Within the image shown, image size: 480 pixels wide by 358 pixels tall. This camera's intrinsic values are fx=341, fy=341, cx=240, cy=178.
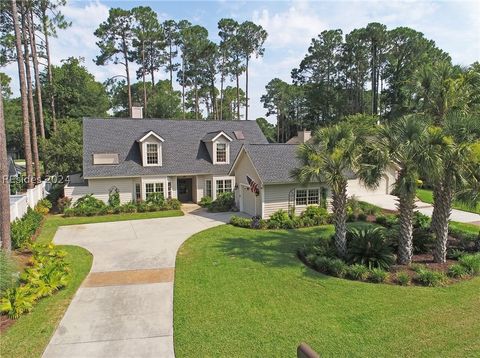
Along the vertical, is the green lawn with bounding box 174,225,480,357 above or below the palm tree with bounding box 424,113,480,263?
below

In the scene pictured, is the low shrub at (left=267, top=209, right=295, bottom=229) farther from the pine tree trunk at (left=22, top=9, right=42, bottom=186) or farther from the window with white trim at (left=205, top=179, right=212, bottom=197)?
the pine tree trunk at (left=22, top=9, right=42, bottom=186)

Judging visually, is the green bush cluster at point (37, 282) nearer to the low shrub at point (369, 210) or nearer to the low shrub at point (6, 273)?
the low shrub at point (6, 273)

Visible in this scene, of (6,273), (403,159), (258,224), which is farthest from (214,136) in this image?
(6,273)

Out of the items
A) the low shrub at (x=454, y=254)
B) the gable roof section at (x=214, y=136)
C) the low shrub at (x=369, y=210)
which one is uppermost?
the gable roof section at (x=214, y=136)

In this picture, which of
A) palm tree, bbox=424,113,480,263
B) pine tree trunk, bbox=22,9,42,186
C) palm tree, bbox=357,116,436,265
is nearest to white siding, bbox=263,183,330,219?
Answer: palm tree, bbox=357,116,436,265

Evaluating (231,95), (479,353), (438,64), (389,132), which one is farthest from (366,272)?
(231,95)

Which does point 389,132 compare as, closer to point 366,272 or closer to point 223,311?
point 366,272

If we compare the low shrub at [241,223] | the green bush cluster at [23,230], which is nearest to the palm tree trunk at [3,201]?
the green bush cluster at [23,230]
